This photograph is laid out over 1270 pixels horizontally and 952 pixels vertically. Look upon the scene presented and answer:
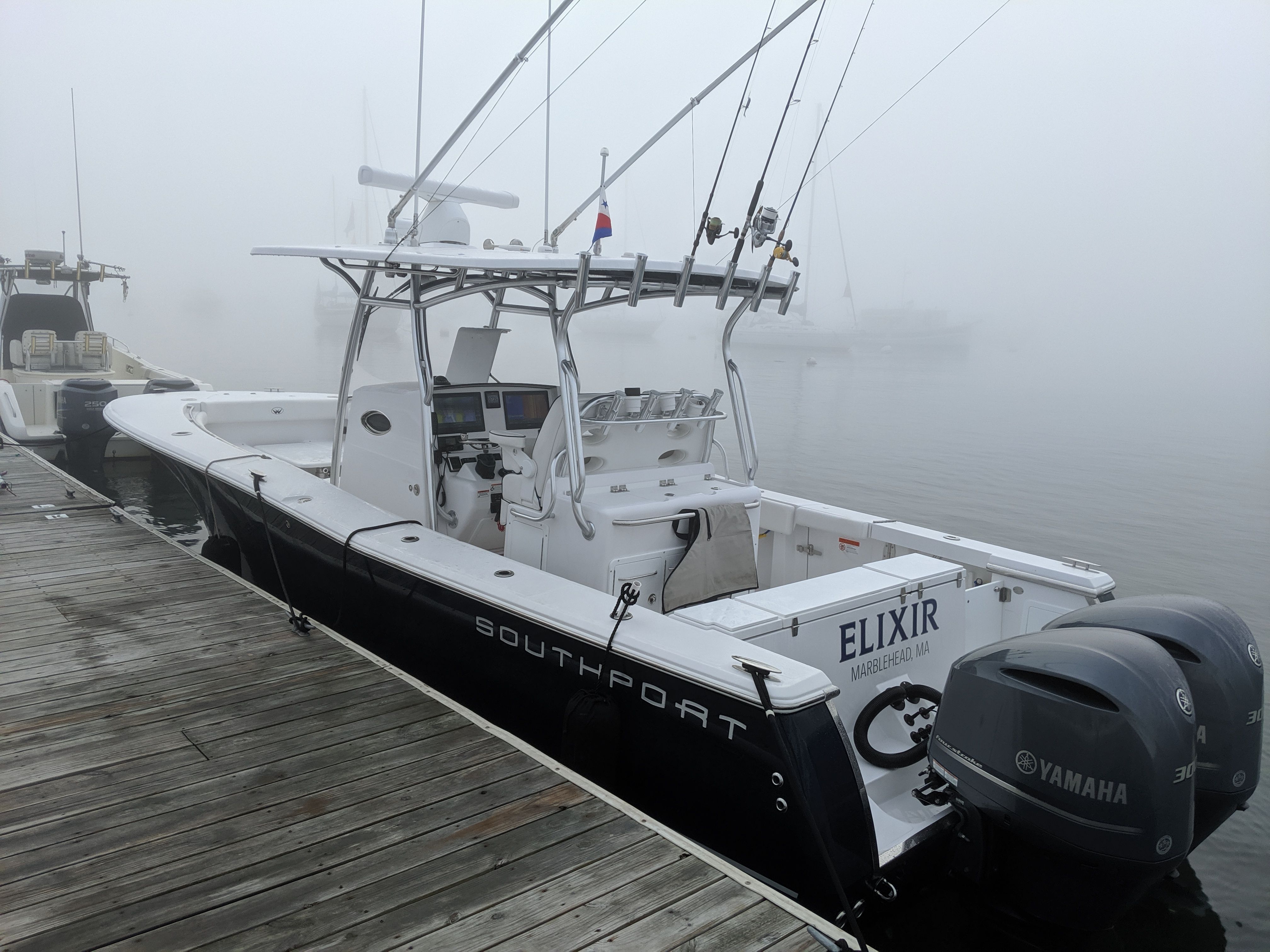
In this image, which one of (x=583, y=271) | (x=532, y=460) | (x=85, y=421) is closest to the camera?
(x=583, y=271)

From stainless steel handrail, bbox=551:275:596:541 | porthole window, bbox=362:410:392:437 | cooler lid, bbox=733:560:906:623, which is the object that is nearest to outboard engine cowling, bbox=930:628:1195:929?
cooler lid, bbox=733:560:906:623

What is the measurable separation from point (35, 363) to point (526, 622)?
13.0 metres

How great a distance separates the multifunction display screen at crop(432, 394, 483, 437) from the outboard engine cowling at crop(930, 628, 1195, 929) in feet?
9.66

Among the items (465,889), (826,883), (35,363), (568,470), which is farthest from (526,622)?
(35,363)

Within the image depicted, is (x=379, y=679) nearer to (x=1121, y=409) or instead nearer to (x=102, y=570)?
(x=102, y=570)

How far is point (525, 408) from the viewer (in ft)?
16.1

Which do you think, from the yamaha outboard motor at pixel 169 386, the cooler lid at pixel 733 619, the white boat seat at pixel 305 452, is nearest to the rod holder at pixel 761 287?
the cooler lid at pixel 733 619

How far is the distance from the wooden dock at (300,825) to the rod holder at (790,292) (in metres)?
2.34

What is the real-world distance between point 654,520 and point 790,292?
134 cm

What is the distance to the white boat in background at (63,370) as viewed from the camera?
10.4 m

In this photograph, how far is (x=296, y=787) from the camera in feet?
9.04

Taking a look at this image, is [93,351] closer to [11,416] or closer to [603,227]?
[11,416]

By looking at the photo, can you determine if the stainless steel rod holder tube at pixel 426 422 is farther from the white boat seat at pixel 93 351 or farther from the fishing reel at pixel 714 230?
the white boat seat at pixel 93 351

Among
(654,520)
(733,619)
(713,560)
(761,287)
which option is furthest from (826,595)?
(761,287)
